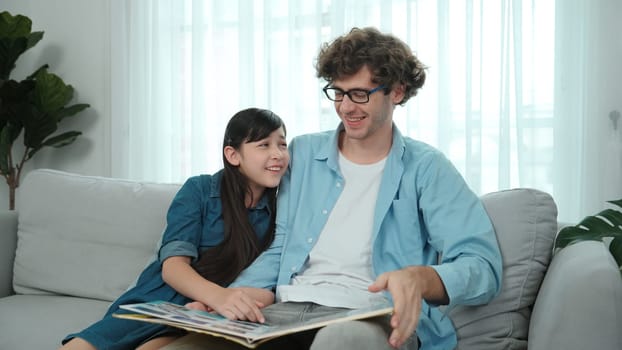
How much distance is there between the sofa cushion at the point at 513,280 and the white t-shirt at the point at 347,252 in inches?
9.6

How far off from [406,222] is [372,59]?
0.42 meters

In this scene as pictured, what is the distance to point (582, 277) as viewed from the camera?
1.36 meters

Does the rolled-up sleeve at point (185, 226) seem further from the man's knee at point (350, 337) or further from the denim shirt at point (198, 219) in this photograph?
the man's knee at point (350, 337)

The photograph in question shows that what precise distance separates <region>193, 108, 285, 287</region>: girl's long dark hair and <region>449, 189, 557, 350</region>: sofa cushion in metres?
0.55

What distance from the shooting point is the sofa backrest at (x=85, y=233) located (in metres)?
2.31

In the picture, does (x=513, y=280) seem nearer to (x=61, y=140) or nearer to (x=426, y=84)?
(x=426, y=84)

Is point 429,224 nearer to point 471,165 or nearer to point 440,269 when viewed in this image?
point 440,269

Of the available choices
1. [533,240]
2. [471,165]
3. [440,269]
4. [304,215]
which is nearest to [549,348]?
[440,269]

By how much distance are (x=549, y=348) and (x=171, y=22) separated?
2.85m

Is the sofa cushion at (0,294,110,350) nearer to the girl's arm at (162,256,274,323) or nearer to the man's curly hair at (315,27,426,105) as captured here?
the girl's arm at (162,256,274,323)

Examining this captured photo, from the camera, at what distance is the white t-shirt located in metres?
1.62

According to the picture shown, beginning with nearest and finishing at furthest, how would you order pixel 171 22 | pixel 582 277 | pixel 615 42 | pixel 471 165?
pixel 582 277 < pixel 615 42 < pixel 471 165 < pixel 171 22

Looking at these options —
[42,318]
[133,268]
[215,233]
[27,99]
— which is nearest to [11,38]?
[27,99]

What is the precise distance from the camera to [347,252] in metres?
1.70
